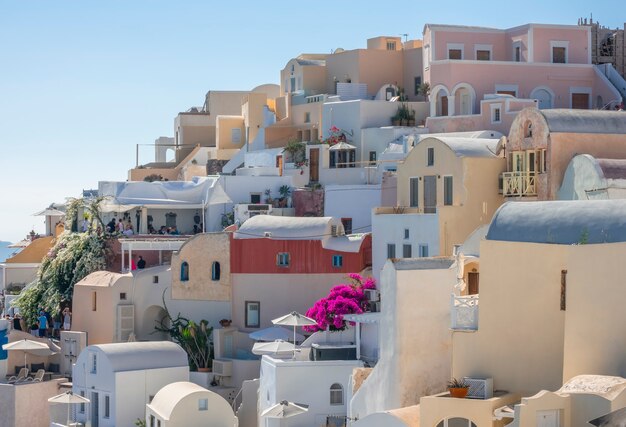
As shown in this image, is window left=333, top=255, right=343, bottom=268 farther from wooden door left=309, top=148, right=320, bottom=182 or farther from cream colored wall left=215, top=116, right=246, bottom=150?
cream colored wall left=215, top=116, right=246, bottom=150

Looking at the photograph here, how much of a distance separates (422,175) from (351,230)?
657 cm

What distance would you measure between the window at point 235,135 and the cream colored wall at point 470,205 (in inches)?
1014

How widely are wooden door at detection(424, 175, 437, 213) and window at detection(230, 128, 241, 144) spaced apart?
2434 cm

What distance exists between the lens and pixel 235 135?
65.1 metres

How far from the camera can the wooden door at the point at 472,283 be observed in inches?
1337

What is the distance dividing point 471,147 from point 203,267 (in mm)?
10464

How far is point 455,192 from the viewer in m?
40.2

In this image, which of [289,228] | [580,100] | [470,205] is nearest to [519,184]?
[470,205]

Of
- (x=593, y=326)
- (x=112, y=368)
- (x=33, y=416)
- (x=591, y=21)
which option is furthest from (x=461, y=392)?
(x=591, y=21)

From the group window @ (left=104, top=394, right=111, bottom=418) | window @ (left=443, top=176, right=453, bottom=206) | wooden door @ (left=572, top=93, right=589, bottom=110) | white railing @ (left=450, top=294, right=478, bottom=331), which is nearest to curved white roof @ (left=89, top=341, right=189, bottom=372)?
window @ (left=104, top=394, right=111, bottom=418)

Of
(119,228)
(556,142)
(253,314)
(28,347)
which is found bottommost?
(28,347)

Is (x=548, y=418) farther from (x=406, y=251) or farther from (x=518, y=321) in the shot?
(x=406, y=251)

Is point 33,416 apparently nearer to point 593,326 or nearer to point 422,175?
point 422,175

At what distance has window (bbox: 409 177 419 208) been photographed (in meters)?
42.0
